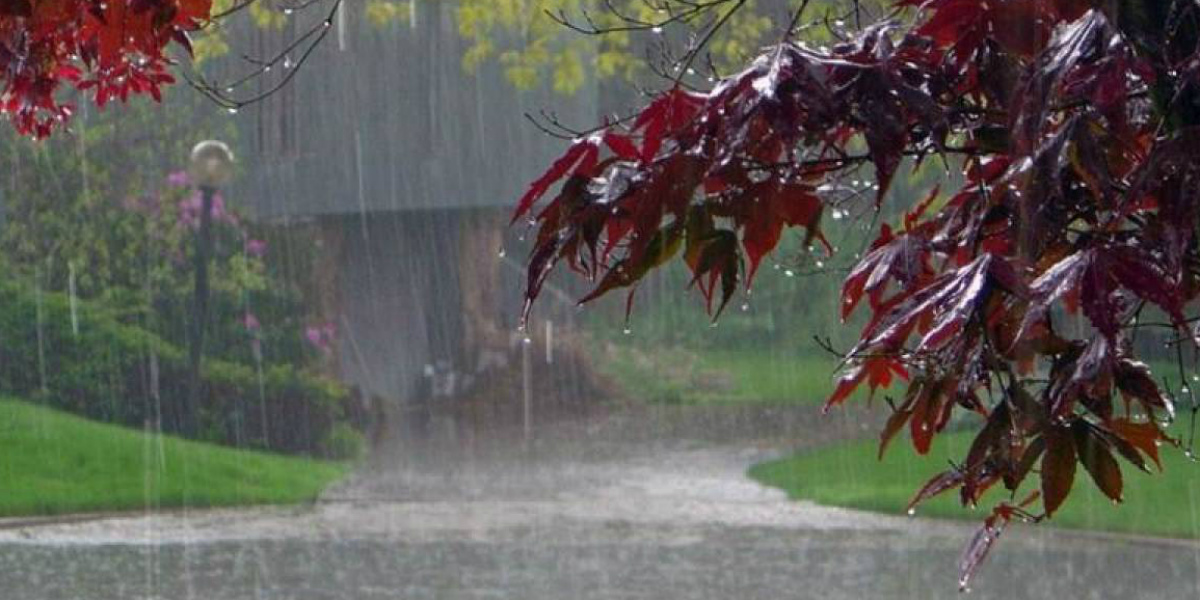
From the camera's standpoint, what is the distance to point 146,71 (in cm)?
464

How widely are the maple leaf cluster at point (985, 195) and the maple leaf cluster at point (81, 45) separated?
1116mm

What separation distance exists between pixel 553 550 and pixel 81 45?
726 cm

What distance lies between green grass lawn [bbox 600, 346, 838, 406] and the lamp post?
648 cm

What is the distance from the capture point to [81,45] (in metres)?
4.03

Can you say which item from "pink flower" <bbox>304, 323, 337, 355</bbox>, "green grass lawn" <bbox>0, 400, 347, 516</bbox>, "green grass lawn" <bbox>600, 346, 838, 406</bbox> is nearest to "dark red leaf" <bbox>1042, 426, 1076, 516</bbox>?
"green grass lawn" <bbox>0, 400, 347, 516</bbox>

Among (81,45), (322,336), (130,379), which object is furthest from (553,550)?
(322,336)

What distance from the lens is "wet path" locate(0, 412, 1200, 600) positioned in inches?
365

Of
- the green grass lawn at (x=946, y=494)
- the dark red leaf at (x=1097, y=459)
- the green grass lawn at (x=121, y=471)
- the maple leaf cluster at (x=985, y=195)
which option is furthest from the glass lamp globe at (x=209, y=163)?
the dark red leaf at (x=1097, y=459)

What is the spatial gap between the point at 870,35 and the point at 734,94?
36 centimetres

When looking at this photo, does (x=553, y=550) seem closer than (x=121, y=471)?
Yes

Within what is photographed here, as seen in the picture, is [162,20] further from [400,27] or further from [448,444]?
[400,27]

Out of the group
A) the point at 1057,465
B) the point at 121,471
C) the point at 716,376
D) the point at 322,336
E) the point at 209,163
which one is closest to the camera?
the point at 1057,465

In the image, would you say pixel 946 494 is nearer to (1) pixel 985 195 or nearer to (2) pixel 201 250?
(2) pixel 201 250

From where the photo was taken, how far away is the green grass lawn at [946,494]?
41.1 ft
